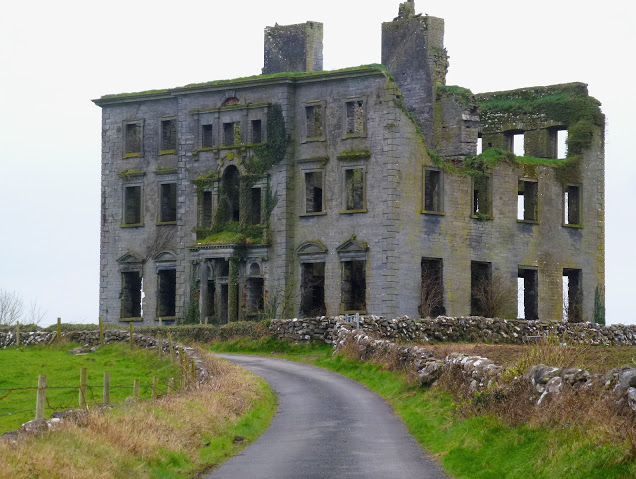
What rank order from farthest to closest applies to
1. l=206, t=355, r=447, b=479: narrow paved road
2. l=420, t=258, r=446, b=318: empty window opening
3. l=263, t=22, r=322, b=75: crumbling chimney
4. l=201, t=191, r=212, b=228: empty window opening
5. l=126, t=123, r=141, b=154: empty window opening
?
l=126, t=123, r=141, b=154: empty window opening < l=263, t=22, r=322, b=75: crumbling chimney < l=201, t=191, r=212, b=228: empty window opening < l=420, t=258, r=446, b=318: empty window opening < l=206, t=355, r=447, b=479: narrow paved road

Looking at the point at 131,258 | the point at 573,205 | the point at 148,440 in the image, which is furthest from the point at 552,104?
the point at 148,440

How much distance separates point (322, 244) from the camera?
190 ft

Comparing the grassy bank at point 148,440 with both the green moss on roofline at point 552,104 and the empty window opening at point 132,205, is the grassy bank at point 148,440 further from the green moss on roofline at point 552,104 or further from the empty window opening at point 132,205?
the green moss on roofline at point 552,104

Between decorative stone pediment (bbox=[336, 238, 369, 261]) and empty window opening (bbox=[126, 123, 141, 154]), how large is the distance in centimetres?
1422

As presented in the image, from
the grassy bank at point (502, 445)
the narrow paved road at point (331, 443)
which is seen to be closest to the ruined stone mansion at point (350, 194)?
the narrow paved road at point (331, 443)

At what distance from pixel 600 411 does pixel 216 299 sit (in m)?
43.4

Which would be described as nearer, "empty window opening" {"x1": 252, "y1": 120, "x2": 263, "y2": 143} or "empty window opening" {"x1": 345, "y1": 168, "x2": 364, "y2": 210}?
"empty window opening" {"x1": 345, "y1": 168, "x2": 364, "y2": 210}

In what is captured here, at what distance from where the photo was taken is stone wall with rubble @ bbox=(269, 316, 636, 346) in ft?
152

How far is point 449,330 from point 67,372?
1462cm

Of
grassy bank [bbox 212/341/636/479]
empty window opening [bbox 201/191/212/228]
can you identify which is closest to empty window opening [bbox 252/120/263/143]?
empty window opening [bbox 201/191/212/228]

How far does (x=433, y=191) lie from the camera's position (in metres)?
58.3

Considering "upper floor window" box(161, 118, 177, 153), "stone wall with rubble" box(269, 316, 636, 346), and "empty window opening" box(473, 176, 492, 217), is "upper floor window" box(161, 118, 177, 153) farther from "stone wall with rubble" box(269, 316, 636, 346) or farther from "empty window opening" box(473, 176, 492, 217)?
"stone wall with rubble" box(269, 316, 636, 346)

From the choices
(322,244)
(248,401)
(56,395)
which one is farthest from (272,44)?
(248,401)

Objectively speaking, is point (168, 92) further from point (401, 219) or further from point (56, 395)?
point (56, 395)
